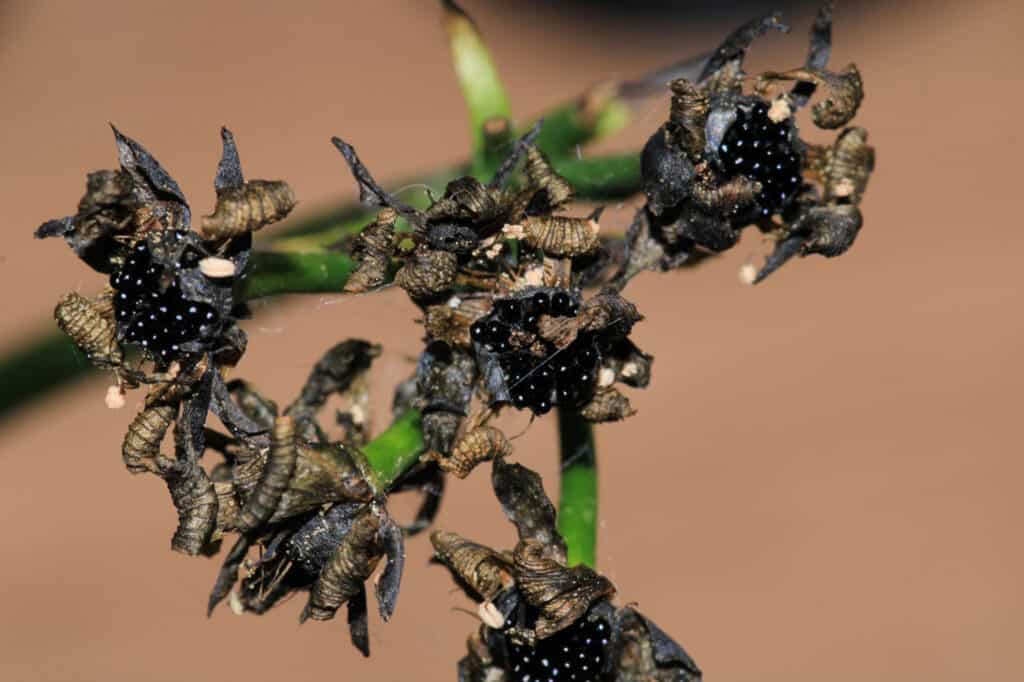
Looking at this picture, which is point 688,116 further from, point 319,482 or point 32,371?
point 32,371

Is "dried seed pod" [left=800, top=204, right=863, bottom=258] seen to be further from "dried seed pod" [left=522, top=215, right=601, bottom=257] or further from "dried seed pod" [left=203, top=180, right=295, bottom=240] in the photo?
"dried seed pod" [left=203, top=180, right=295, bottom=240]

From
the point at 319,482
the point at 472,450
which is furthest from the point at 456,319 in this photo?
the point at 319,482

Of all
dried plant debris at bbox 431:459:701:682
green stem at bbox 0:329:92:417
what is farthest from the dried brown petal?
green stem at bbox 0:329:92:417

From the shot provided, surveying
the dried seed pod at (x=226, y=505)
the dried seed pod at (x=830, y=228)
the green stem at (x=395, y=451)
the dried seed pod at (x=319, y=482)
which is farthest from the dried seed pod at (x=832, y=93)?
the dried seed pod at (x=226, y=505)

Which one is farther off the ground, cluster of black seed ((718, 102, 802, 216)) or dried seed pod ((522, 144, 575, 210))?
cluster of black seed ((718, 102, 802, 216))

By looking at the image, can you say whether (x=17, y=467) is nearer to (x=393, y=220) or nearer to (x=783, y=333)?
(x=783, y=333)

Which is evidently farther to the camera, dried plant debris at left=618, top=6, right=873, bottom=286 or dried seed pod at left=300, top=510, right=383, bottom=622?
dried plant debris at left=618, top=6, right=873, bottom=286

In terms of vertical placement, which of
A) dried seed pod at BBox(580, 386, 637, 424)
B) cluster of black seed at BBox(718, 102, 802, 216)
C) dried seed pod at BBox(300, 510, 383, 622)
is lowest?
dried seed pod at BBox(300, 510, 383, 622)

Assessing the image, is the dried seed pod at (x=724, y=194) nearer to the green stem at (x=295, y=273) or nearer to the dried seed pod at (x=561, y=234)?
the dried seed pod at (x=561, y=234)
